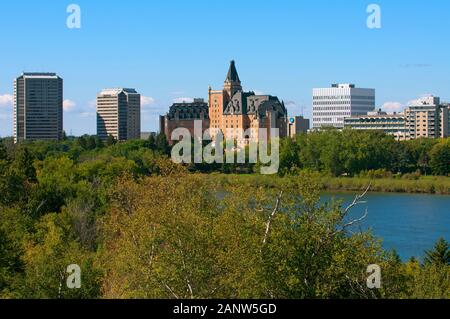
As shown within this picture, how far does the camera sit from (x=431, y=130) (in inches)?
2753

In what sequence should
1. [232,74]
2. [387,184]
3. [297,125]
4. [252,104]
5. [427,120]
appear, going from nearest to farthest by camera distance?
[387,184] < [252,104] < [297,125] < [232,74] < [427,120]

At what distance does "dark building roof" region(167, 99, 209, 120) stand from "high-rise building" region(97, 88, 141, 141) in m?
23.6

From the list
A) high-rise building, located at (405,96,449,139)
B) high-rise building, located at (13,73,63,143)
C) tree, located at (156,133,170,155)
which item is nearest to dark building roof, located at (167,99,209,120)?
tree, located at (156,133,170,155)

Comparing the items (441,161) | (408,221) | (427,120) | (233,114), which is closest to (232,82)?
(233,114)

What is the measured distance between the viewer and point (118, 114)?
9006 centimetres

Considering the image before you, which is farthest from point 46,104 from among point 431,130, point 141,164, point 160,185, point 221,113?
point 160,185

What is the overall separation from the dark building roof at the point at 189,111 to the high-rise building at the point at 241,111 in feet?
2.99

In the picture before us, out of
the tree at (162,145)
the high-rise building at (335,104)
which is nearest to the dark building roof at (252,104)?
the tree at (162,145)

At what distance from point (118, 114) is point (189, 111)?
24925mm

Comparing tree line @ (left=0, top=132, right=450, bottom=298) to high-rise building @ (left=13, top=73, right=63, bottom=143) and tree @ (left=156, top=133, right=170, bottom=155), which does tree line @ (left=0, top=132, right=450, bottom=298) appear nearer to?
tree @ (left=156, top=133, right=170, bottom=155)

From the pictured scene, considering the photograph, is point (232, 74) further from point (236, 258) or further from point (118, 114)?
point (236, 258)

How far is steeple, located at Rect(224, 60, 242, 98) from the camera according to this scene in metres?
64.7
